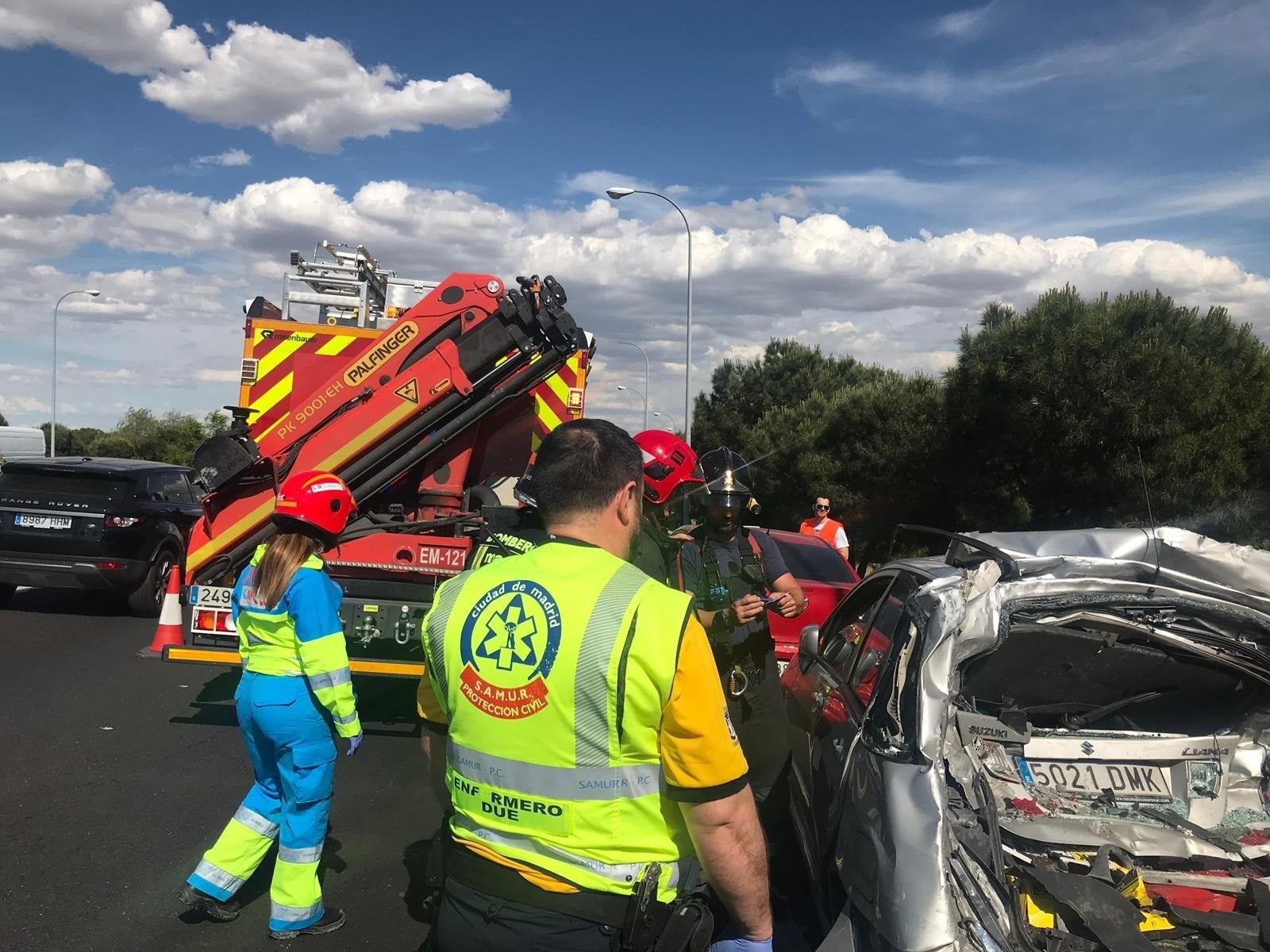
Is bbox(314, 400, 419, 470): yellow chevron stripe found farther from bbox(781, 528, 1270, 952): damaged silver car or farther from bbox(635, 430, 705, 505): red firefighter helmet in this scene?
bbox(781, 528, 1270, 952): damaged silver car

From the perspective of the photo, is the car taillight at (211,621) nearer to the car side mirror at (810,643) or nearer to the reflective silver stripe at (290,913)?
the reflective silver stripe at (290,913)

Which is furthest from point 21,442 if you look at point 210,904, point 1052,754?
point 1052,754

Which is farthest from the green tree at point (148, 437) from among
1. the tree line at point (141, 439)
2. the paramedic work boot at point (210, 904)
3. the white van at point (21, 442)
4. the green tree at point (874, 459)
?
the paramedic work boot at point (210, 904)

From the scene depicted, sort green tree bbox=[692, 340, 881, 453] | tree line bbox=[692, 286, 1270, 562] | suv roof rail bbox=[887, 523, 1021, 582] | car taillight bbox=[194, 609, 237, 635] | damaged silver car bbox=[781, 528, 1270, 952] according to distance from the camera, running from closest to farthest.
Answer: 1. damaged silver car bbox=[781, 528, 1270, 952]
2. suv roof rail bbox=[887, 523, 1021, 582]
3. car taillight bbox=[194, 609, 237, 635]
4. tree line bbox=[692, 286, 1270, 562]
5. green tree bbox=[692, 340, 881, 453]

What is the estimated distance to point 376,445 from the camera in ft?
20.9

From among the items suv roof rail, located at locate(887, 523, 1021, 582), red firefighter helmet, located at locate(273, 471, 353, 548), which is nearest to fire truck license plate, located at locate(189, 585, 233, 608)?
red firefighter helmet, located at locate(273, 471, 353, 548)

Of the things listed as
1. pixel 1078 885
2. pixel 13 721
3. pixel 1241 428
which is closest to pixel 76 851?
pixel 13 721

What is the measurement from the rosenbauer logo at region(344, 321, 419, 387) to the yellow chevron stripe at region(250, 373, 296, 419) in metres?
1.03

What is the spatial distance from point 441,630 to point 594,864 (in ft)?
1.76

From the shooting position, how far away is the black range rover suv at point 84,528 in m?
10.8

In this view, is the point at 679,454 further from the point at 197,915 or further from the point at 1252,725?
the point at 197,915

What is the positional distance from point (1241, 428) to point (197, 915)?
11.3 m

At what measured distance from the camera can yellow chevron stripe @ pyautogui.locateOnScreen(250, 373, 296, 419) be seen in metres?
7.18

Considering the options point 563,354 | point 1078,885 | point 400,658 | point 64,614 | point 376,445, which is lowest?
point 64,614
